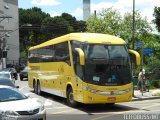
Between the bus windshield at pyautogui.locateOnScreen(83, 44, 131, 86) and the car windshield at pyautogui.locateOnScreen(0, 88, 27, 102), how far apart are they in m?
5.04

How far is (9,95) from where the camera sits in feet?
48.7

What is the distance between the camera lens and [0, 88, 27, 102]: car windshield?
14.5m

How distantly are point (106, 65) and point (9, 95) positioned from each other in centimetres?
617

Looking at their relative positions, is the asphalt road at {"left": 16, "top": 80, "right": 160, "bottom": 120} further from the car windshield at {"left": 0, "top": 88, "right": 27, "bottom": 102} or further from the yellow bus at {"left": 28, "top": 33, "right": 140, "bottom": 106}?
the car windshield at {"left": 0, "top": 88, "right": 27, "bottom": 102}

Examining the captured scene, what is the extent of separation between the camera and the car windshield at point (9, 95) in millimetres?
14484

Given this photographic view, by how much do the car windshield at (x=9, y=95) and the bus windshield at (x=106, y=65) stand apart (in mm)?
5045

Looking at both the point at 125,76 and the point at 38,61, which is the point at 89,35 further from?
the point at 38,61

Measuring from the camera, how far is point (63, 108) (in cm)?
2131

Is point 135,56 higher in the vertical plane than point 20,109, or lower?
higher

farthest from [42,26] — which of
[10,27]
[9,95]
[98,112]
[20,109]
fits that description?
[20,109]

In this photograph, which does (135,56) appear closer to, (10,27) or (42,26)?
(10,27)

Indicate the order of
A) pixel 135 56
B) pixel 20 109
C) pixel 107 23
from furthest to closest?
1. pixel 107 23
2. pixel 135 56
3. pixel 20 109

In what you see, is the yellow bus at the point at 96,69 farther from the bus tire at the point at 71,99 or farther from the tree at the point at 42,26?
the tree at the point at 42,26

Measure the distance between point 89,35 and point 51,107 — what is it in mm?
4026
